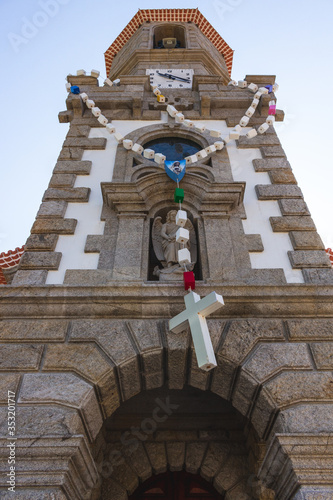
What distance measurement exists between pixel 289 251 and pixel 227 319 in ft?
5.14

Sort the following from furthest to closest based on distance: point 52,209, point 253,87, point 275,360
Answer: point 253,87 → point 52,209 → point 275,360

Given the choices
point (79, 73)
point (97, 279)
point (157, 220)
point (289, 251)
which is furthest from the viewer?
point (79, 73)

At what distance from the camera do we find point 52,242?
6.00 metres

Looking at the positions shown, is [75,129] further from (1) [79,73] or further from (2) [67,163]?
(1) [79,73]

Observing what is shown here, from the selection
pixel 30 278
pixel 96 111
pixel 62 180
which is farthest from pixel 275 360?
pixel 96 111

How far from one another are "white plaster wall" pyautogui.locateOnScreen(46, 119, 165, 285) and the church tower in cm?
3

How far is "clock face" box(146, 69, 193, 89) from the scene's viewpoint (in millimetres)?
10891

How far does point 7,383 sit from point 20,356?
13.0 inches

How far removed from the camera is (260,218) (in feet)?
21.4

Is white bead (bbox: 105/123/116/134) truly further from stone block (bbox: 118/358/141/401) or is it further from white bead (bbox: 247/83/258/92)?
stone block (bbox: 118/358/141/401)

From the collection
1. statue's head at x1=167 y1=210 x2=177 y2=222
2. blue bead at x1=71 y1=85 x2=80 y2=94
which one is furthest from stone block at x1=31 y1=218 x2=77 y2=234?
blue bead at x1=71 y1=85 x2=80 y2=94

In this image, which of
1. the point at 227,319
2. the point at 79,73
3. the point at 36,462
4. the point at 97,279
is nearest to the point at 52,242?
the point at 97,279

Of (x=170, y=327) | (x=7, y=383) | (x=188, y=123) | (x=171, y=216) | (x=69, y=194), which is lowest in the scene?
(x=7, y=383)

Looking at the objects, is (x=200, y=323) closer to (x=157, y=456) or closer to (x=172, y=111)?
(x=157, y=456)
